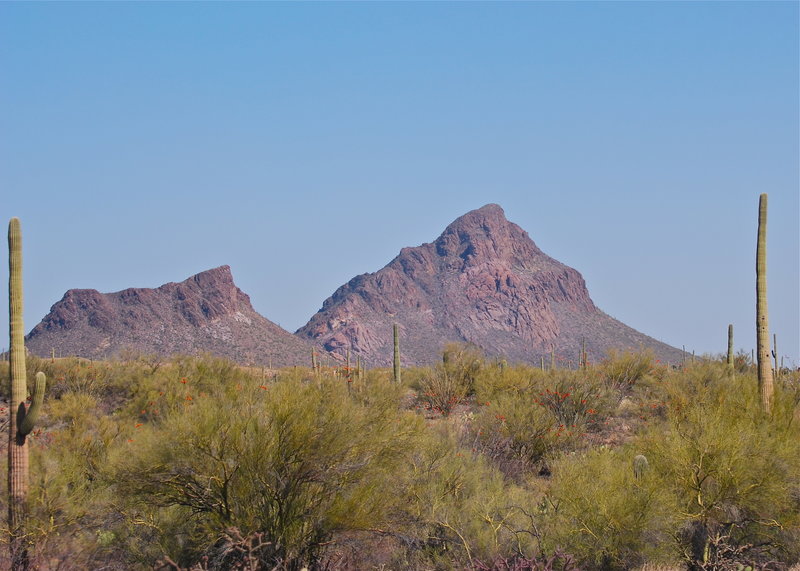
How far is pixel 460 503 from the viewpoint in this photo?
12.2 meters

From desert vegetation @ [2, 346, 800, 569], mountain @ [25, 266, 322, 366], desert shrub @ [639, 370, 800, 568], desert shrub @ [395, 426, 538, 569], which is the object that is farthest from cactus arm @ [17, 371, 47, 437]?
mountain @ [25, 266, 322, 366]

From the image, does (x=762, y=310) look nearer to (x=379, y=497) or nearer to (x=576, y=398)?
(x=576, y=398)

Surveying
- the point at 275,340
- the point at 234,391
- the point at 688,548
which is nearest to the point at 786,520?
the point at 688,548

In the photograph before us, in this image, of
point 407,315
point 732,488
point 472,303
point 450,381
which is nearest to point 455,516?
point 732,488

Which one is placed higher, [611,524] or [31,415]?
[31,415]

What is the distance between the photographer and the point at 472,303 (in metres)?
124

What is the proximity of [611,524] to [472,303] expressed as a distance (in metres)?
114

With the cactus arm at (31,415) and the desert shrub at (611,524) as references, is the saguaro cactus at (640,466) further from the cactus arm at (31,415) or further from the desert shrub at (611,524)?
the cactus arm at (31,415)

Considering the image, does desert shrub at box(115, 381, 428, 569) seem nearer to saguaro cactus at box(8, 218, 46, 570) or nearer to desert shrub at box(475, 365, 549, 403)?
saguaro cactus at box(8, 218, 46, 570)

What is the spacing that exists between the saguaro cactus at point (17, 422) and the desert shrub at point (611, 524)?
20.6ft

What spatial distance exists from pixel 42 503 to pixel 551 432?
8.96 metres

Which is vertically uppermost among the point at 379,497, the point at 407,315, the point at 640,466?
the point at 407,315

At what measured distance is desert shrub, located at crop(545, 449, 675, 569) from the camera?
35.6 ft

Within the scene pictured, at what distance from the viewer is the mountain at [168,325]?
78.7m
